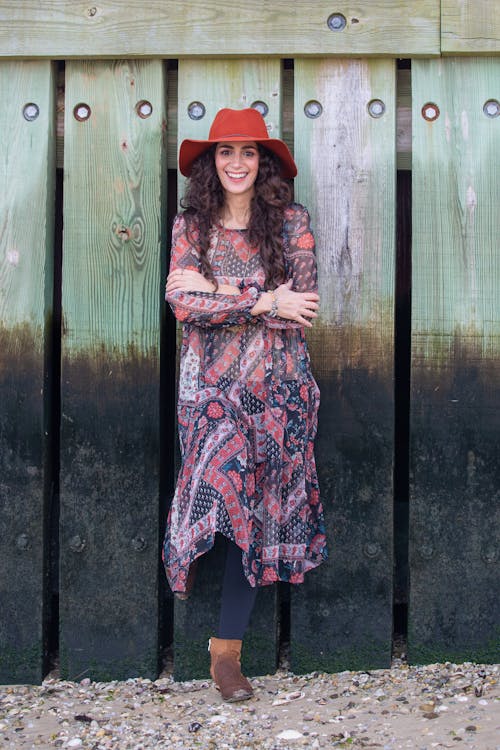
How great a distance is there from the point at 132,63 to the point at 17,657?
2528mm

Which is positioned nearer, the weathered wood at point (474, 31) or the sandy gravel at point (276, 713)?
the sandy gravel at point (276, 713)

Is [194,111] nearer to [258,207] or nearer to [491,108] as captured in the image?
[258,207]

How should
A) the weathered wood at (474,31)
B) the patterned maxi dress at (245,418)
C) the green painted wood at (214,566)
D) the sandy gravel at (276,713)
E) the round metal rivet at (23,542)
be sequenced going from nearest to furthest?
the sandy gravel at (276,713) → the patterned maxi dress at (245,418) → the weathered wood at (474,31) → the green painted wood at (214,566) → the round metal rivet at (23,542)

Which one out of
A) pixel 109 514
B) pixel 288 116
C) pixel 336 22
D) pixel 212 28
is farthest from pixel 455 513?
pixel 212 28

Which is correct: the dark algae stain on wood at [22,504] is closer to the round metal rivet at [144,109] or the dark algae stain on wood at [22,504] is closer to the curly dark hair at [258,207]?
the curly dark hair at [258,207]

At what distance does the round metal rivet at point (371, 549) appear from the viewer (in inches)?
159

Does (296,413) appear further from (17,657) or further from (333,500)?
(17,657)

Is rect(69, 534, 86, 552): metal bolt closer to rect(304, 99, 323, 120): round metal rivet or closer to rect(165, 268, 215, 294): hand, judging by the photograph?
rect(165, 268, 215, 294): hand

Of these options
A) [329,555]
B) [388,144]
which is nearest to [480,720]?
[329,555]

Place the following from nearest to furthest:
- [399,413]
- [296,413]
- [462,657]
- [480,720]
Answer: [480,720] < [296,413] < [462,657] < [399,413]

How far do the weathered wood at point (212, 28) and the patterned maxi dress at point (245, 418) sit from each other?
2.33 ft

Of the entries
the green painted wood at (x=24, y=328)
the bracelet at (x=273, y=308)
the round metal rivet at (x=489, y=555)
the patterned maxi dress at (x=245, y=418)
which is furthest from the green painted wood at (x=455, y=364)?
the green painted wood at (x=24, y=328)

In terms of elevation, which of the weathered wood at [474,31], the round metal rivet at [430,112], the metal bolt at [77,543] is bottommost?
the metal bolt at [77,543]

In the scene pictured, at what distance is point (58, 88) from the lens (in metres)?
4.19
